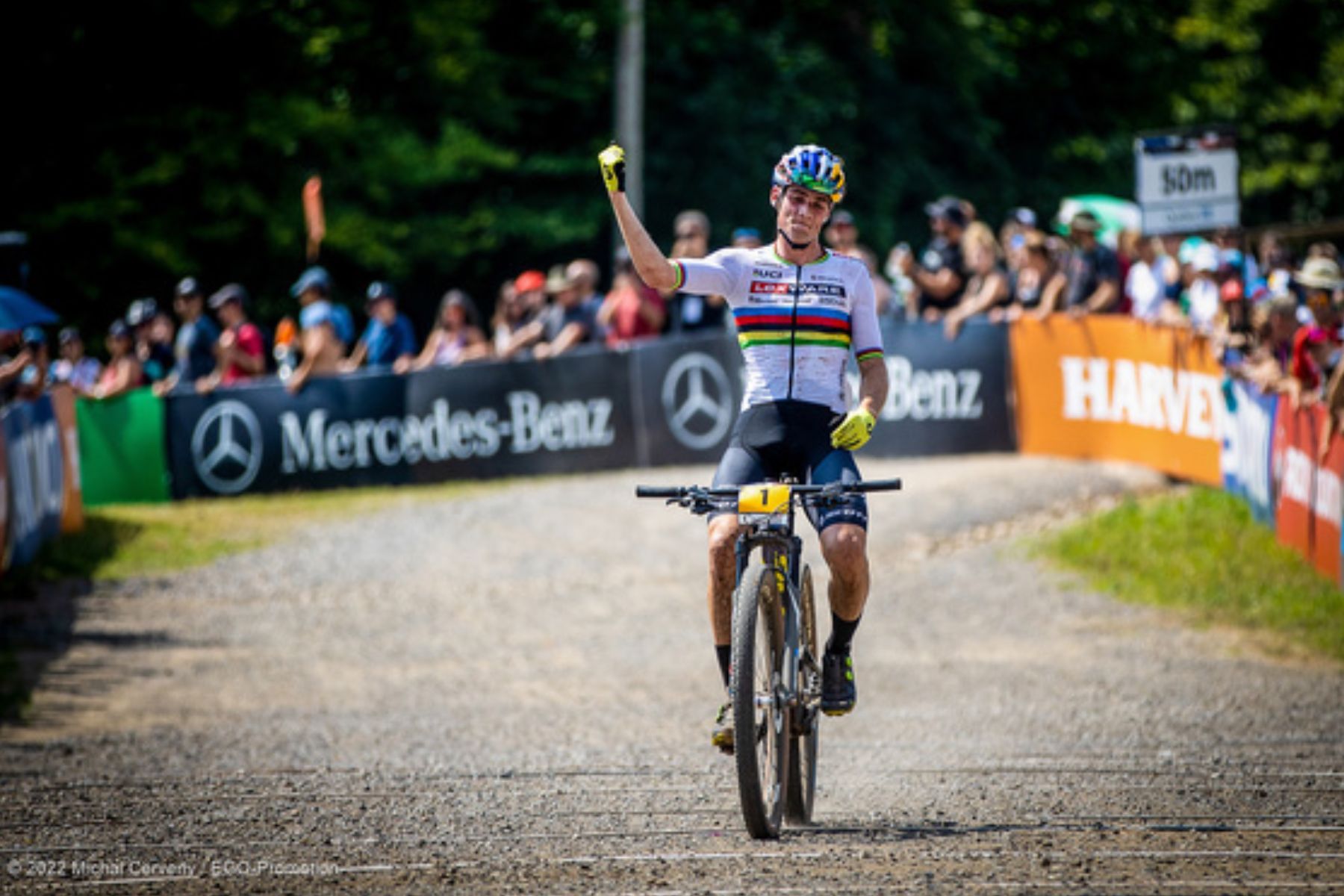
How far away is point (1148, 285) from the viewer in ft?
63.5

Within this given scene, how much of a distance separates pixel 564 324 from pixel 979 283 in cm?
421

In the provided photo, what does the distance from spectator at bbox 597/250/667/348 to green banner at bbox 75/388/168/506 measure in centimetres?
472

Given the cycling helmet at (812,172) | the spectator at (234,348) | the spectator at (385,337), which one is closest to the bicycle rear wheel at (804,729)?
the cycling helmet at (812,172)

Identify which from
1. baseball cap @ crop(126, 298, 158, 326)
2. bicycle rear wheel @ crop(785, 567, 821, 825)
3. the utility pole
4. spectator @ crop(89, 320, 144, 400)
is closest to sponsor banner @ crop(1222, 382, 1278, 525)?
bicycle rear wheel @ crop(785, 567, 821, 825)

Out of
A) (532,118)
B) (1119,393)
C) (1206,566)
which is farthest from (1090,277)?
(532,118)

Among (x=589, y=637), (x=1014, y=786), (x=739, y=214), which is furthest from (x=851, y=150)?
(x=1014, y=786)

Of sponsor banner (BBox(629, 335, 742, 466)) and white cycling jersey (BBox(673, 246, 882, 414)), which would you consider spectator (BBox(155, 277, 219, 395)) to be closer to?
sponsor banner (BBox(629, 335, 742, 466))

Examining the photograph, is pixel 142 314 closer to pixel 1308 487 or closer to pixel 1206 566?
pixel 1206 566

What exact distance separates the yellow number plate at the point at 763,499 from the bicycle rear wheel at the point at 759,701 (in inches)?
9.1

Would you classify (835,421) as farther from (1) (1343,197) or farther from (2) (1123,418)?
(1) (1343,197)

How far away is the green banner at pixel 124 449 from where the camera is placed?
2205 cm

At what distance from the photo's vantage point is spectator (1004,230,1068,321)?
1994 centimetres

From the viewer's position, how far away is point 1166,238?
1956 cm

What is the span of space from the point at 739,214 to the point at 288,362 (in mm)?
13424
